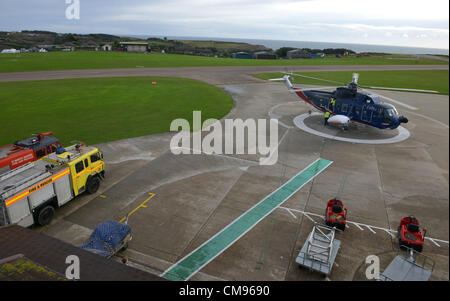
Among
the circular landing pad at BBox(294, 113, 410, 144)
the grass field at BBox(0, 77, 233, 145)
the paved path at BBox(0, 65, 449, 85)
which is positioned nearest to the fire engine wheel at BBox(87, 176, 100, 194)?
the grass field at BBox(0, 77, 233, 145)

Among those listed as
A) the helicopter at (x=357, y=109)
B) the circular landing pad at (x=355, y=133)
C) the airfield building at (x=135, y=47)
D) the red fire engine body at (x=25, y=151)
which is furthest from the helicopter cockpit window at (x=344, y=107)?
the airfield building at (x=135, y=47)

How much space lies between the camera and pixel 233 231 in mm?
14523

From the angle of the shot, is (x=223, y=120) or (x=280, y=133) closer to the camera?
(x=280, y=133)

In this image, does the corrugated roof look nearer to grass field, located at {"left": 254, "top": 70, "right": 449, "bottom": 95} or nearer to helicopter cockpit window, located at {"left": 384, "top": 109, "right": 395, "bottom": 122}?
helicopter cockpit window, located at {"left": 384, "top": 109, "right": 395, "bottom": 122}

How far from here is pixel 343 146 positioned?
84.2ft

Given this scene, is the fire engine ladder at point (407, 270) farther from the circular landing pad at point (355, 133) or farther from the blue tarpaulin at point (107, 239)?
the circular landing pad at point (355, 133)

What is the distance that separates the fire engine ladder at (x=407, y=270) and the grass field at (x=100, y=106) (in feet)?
73.7

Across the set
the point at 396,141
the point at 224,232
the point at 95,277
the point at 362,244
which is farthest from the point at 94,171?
the point at 396,141

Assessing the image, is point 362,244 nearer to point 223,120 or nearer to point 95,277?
point 95,277

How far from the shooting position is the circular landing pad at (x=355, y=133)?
1075 inches

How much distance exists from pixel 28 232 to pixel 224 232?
8.32m

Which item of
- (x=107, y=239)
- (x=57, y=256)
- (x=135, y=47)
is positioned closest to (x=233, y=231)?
(x=107, y=239)

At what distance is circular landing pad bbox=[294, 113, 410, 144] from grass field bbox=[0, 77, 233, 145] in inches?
416

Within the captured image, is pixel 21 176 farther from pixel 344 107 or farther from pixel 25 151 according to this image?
pixel 344 107
